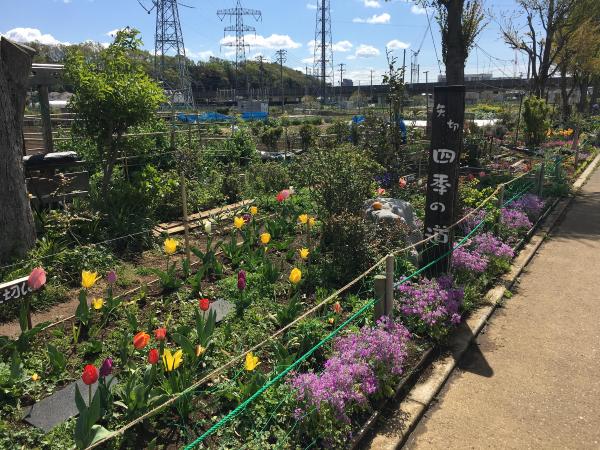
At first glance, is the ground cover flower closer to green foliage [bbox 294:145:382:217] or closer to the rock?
the rock

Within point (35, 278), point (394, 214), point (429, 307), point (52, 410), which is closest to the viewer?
point (52, 410)

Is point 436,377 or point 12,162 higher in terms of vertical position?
point 12,162

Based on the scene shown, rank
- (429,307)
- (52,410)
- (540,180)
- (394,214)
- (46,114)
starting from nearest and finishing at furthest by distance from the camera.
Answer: (52,410)
(429,307)
(394,214)
(46,114)
(540,180)

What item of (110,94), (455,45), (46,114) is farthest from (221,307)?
(455,45)

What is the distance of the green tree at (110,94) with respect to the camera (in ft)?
21.6

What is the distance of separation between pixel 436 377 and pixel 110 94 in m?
5.63

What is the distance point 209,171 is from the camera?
34.1 feet

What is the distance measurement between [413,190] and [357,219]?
179 inches

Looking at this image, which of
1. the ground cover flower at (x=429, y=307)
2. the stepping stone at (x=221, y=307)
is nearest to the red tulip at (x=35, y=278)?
the stepping stone at (x=221, y=307)

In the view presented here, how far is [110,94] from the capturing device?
654 centimetres

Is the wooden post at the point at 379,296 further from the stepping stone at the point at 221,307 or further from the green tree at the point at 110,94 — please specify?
the green tree at the point at 110,94

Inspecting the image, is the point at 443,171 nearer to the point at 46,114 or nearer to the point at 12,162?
the point at 12,162

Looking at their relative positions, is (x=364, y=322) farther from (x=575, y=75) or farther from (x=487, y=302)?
(x=575, y=75)

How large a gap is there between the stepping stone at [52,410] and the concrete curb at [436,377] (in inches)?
80.9
